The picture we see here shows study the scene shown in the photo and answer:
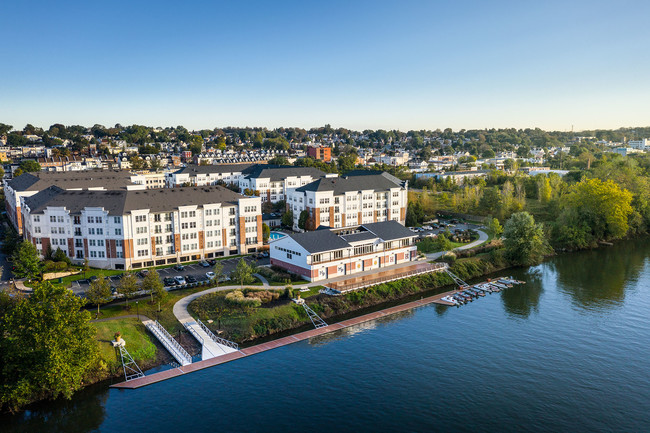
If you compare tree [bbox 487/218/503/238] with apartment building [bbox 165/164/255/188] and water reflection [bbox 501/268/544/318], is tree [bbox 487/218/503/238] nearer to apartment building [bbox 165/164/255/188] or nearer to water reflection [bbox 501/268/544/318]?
water reflection [bbox 501/268/544/318]

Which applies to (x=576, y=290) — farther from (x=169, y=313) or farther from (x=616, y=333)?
(x=169, y=313)

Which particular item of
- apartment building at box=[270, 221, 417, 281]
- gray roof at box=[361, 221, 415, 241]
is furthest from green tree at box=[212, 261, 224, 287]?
gray roof at box=[361, 221, 415, 241]

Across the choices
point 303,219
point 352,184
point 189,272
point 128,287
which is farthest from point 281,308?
point 352,184

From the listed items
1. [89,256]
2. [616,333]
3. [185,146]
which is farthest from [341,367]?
[185,146]

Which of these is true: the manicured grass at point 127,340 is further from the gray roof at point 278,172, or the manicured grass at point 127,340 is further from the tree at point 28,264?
the gray roof at point 278,172

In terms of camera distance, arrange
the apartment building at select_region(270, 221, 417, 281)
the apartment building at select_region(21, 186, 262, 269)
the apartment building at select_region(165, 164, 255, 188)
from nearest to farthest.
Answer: the apartment building at select_region(270, 221, 417, 281)
the apartment building at select_region(21, 186, 262, 269)
the apartment building at select_region(165, 164, 255, 188)

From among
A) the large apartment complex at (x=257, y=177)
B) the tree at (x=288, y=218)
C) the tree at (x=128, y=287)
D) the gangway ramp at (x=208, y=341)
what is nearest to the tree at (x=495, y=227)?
the tree at (x=288, y=218)
